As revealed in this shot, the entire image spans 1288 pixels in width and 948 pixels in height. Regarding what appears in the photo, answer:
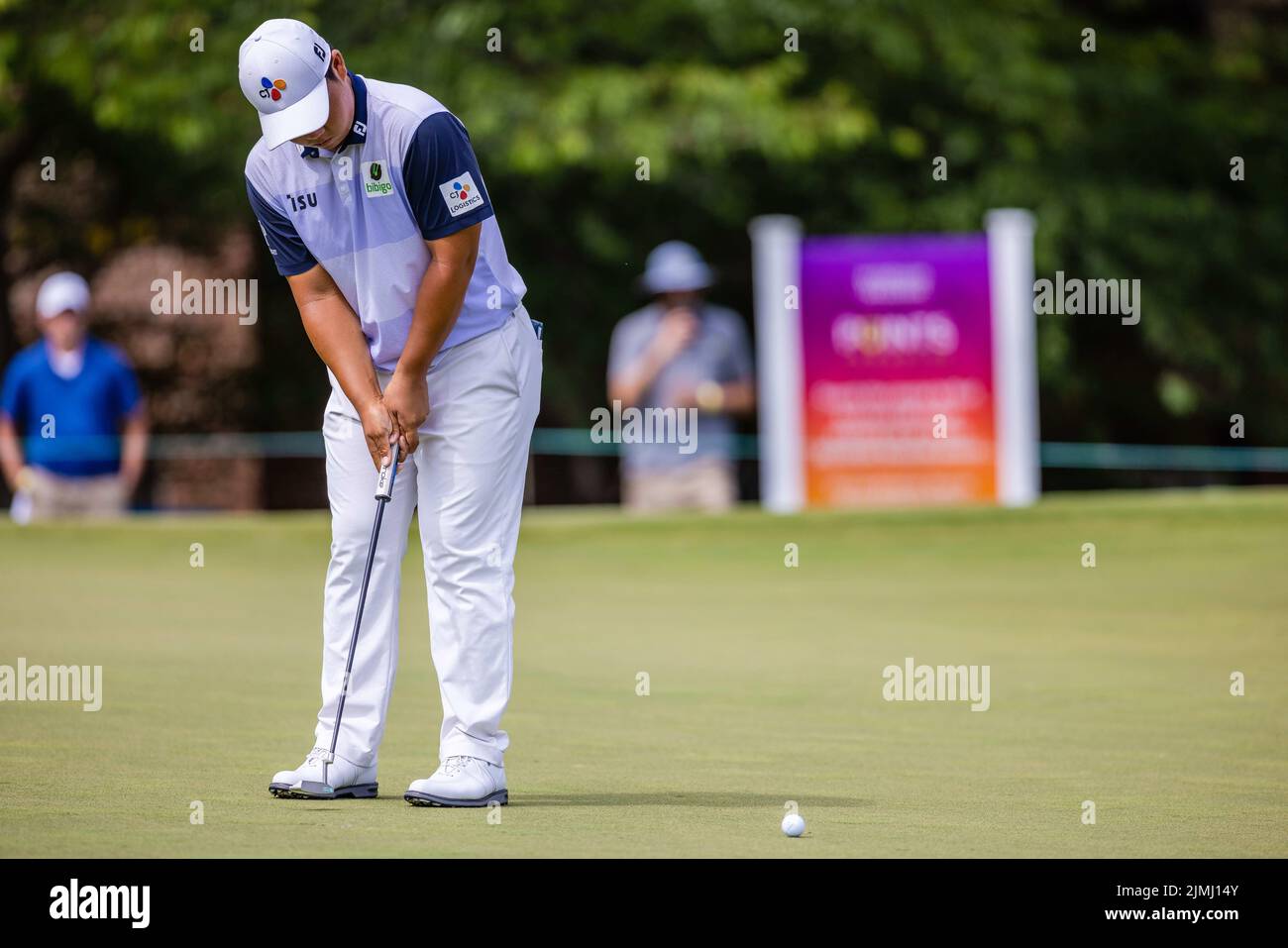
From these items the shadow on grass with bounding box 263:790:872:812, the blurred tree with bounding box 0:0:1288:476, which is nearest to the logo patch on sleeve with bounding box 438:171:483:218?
the shadow on grass with bounding box 263:790:872:812

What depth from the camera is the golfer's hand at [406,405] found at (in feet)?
20.5

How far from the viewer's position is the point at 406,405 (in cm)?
625

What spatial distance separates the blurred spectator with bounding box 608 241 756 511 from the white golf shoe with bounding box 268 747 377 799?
896cm

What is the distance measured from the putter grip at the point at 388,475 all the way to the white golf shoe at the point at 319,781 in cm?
71

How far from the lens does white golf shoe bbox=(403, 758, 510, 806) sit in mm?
6148

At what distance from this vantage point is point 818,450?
1755 cm

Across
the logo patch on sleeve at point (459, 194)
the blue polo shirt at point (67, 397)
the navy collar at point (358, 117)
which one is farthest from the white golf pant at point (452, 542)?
the blue polo shirt at point (67, 397)

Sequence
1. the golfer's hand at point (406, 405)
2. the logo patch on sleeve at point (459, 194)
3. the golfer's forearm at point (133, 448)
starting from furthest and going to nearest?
the golfer's forearm at point (133, 448) < the golfer's hand at point (406, 405) < the logo patch on sleeve at point (459, 194)

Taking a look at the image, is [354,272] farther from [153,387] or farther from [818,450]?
[153,387]

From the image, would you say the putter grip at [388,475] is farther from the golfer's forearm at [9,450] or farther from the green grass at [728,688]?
the golfer's forearm at [9,450]

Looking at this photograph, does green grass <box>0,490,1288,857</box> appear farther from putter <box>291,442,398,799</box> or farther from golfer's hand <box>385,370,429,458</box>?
golfer's hand <box>385,370,429,458</box>

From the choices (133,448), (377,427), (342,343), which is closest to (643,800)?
(377,427)

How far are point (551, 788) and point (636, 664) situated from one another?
324 cm
